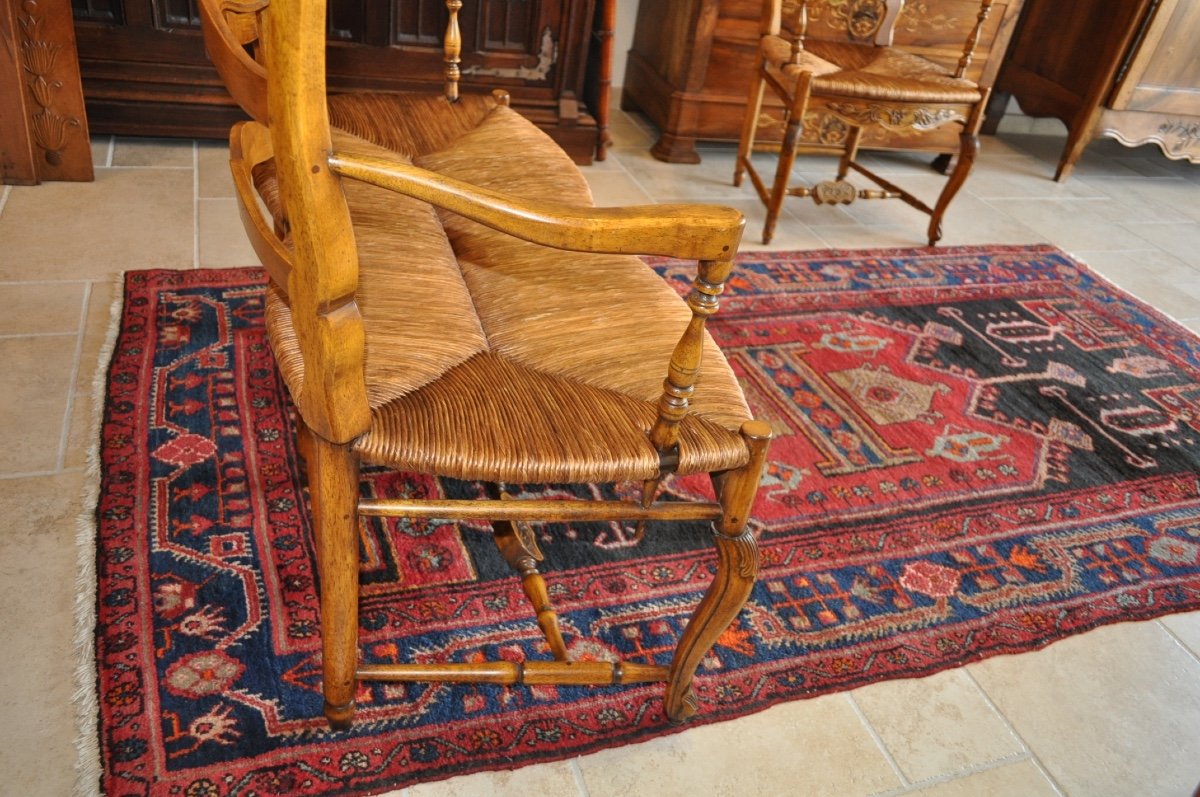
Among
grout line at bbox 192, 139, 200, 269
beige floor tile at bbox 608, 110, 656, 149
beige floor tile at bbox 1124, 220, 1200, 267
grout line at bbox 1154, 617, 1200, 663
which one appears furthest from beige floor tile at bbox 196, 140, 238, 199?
beige floor tile at bbox 1124, 220, 1200, 267

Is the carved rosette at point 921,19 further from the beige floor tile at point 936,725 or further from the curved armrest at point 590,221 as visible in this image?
the curved armrest at point 590,221

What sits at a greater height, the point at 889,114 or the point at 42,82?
the point at 889,114

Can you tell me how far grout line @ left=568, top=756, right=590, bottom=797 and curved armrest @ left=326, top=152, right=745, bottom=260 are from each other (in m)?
0.74

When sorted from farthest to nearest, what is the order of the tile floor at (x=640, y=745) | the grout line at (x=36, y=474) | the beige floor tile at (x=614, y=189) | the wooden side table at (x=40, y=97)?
the beige floor tile at (x=614, y=189) → the wooden side table at (x=40, y=97) → the grout line at (x=36, y=474) → the tile floor at (x=640, y=745)

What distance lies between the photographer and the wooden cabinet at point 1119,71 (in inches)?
133

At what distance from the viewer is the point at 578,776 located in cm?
127

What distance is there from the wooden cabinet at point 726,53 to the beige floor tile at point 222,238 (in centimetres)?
154

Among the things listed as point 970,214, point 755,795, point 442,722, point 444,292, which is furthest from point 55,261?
point 970,214

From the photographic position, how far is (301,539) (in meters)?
1.56

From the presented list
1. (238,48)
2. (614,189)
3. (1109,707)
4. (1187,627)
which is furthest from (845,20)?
(238,48)

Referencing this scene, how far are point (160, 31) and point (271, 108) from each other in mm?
2310

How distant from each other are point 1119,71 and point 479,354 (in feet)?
10.9

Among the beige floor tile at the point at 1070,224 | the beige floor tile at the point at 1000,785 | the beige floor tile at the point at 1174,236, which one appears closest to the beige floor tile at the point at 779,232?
the beige floor tile at the point at 1070,224

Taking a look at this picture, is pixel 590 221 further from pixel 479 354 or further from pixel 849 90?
pixel 849 90
